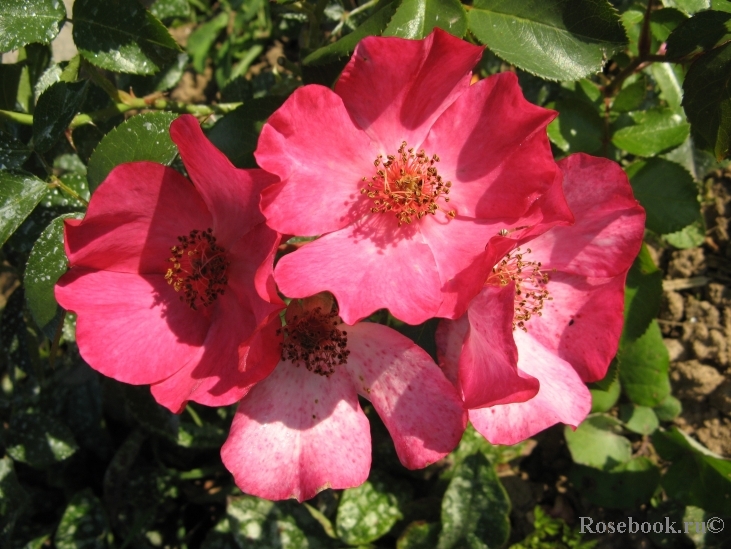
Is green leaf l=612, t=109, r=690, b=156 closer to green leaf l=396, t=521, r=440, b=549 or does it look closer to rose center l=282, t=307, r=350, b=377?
rose center l=282, t=307, r=350, b=377

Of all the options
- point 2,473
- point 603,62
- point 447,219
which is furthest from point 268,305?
point 2,473

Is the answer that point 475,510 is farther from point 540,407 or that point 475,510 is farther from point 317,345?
point 317,345

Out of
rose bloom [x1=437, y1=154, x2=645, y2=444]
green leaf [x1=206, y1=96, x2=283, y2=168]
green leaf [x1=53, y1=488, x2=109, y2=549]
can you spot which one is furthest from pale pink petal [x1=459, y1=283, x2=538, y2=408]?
green leaf [x1=53, y1=488, x2=109, y2=549]

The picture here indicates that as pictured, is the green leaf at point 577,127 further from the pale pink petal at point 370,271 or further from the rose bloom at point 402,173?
the pale pink petal at point 370,271

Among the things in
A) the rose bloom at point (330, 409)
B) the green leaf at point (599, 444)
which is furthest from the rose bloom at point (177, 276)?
the green leaf at point (599, 444)

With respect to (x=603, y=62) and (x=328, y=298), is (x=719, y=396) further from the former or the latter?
(x=328, y=298)

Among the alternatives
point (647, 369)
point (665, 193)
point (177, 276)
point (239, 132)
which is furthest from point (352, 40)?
point (647, 369)
